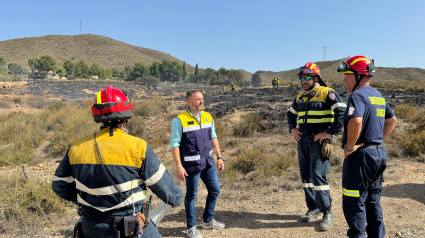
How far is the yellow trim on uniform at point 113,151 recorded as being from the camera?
1499mm

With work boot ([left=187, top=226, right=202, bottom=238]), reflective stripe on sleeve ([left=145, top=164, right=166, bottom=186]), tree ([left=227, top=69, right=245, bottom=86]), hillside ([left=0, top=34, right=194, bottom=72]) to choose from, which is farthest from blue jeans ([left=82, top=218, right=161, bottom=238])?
hillside ([left=0, top=34, right=194, bottom=72])

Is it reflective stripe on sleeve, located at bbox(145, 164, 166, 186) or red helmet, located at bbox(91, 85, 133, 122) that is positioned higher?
red helmet, located at bbox(91, 85, 133, 122)

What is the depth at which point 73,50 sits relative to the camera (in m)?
92.5

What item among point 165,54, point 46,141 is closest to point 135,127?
point 46,141

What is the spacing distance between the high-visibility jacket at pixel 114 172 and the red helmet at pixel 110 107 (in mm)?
103

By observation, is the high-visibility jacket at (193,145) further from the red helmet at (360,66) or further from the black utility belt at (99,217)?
the red helmet at (360,66)

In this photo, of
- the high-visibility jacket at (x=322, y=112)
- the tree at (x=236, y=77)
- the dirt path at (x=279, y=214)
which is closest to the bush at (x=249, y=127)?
the dirt path at (x=279, y=214)

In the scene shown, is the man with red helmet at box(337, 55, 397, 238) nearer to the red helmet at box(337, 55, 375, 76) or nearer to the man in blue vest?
the red helmet at box(337, 55, 375, 76)

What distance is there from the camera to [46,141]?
34.0ft

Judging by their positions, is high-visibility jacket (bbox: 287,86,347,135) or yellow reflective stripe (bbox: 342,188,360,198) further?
high-visibility jacket (bbox: 287,86,347,135)

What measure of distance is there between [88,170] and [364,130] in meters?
2.33

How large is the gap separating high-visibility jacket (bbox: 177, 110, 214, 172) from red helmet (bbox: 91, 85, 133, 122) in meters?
1.41

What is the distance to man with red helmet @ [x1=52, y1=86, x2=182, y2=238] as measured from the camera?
150 cm

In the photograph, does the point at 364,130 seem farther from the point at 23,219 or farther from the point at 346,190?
the point at 23,219
